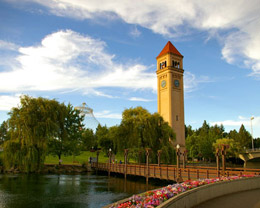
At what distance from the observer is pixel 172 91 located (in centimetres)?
6831

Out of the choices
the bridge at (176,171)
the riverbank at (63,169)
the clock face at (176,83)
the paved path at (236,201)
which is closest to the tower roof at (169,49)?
the clock face at (176,83)

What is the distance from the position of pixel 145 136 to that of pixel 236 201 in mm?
33331

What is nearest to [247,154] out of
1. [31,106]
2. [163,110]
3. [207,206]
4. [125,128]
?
[163,110]

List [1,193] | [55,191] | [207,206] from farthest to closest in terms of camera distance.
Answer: [55,191], [1,193], [207,206]

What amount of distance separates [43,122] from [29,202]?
917 inches

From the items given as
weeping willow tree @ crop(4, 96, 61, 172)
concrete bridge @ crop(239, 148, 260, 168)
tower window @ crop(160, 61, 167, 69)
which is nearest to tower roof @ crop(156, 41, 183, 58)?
tower window @ crop(160, 61, 167, 69)

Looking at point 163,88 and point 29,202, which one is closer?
point 29,202

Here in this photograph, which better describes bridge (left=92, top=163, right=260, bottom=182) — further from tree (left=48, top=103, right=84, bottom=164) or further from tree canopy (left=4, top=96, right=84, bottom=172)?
tree canopy (left=4, top=96, right=84, bottom=172)

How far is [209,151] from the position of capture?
8138 cm

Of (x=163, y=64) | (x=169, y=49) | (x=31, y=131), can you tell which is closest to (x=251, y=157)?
(x=163, y=64)

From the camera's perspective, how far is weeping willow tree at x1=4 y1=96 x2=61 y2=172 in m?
38.9

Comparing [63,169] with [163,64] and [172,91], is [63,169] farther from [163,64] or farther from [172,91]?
[163,64]

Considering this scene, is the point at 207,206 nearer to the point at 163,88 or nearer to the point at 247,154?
the point at 163,88

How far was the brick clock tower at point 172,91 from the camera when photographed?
67312 mm
